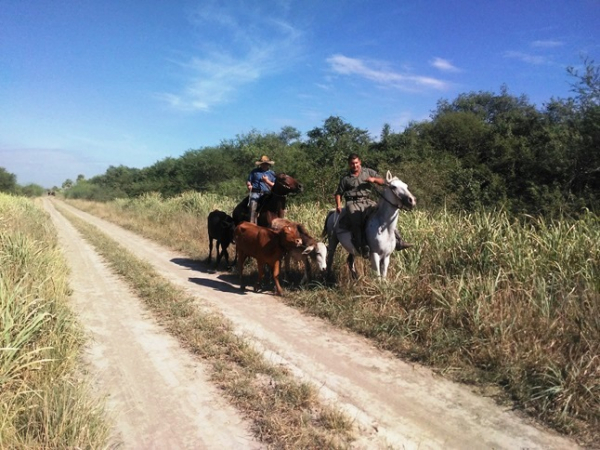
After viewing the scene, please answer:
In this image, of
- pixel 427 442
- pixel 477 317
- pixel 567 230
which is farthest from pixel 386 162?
pixel 427 442

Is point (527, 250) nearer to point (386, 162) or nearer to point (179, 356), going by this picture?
point (179, 356)

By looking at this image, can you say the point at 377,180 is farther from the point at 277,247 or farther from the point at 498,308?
the point at 498,308

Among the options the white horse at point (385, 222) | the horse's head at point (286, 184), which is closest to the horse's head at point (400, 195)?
the white horse at point (385, 222)

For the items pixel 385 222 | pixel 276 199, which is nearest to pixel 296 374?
pixel 385 222

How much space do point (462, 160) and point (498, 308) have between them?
18.2m

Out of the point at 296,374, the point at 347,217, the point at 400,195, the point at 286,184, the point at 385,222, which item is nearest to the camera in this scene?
the point at 296,374

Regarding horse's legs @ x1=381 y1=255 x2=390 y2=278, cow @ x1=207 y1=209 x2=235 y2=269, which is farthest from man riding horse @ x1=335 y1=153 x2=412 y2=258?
cow @ x1=207 y1=209 x2=235 y2=269

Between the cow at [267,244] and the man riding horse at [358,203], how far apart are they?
951mm

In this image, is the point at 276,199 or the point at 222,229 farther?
the point at 222,229

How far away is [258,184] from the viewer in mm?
8852

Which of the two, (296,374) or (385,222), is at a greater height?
(385,222)

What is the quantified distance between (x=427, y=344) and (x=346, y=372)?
113cm

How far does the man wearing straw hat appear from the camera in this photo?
342 inches

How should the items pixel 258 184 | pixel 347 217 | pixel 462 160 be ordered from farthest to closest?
pixel 462 160
pixel 258 184
pixel 347 217
